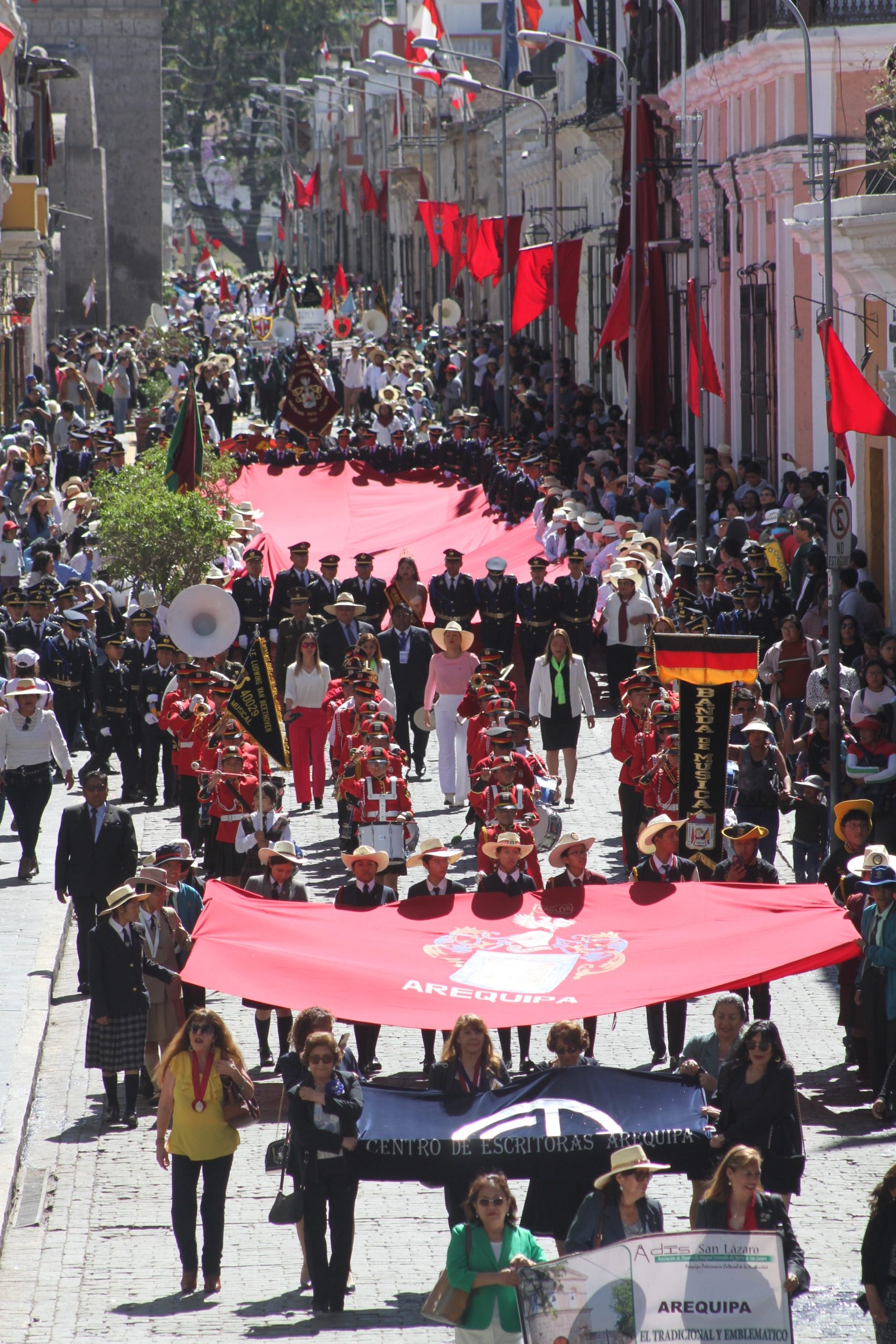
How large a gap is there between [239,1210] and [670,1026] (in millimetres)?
2650

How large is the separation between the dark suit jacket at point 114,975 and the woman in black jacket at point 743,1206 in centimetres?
445

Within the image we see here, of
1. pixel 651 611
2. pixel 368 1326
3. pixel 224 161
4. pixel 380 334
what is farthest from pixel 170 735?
pixel 224 161

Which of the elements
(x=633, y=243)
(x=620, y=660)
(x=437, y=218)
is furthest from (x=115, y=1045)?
(x=437, y=218)

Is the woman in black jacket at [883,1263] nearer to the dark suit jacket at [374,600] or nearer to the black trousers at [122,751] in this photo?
the black trousers at [122,751]

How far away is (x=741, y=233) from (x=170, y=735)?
15.9m

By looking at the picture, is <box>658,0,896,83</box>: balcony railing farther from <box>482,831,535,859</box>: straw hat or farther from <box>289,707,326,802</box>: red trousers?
<box>482,831,535,859</box>: straw hat

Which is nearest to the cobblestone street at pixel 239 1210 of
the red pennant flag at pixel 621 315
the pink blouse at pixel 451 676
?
the pink blouse at pixel 451 676

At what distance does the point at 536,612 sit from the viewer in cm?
2105

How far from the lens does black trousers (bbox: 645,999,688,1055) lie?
11.4 meters

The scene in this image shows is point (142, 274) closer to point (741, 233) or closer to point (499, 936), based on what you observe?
point (741, 233)

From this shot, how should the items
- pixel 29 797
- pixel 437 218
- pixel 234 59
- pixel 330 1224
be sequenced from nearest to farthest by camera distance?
pixel 330 1224
pixel 29 797
pixel 437 218
pixel 234 59

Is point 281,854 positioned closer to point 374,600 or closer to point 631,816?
point 631,816

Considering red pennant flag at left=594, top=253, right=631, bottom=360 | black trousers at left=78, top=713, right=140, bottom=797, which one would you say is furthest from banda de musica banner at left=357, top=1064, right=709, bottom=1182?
red pennant flag at left=594, top=253, right=631, bottom=360

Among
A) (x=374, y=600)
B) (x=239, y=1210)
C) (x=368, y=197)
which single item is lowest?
(x=239, y=1210)
